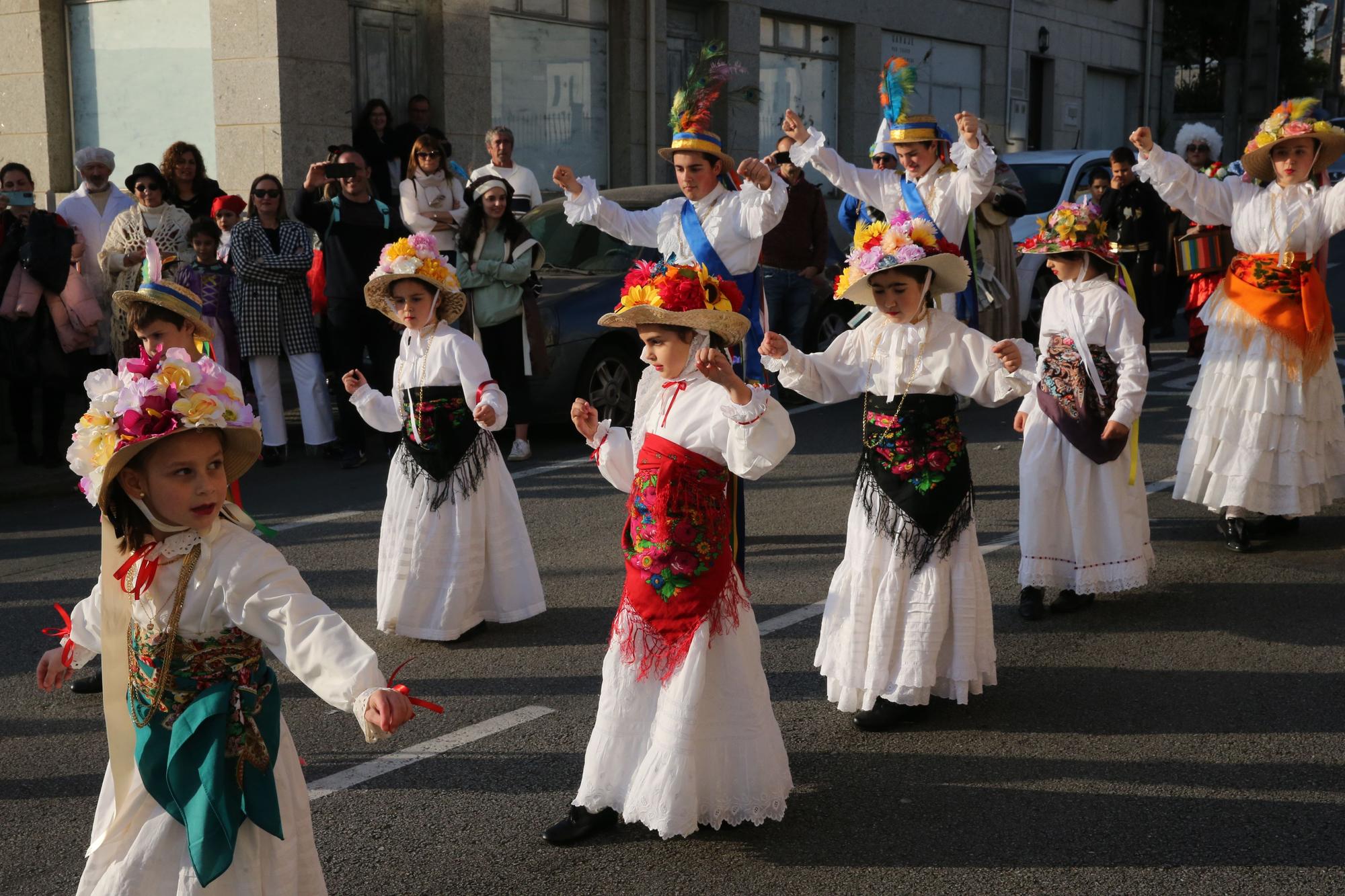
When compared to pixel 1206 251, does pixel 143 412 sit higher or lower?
lower

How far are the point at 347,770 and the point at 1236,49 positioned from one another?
1559 inches

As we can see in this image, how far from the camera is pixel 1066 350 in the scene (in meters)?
6.62

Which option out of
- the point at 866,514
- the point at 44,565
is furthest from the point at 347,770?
the point at 44,565

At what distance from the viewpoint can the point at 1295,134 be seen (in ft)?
24.1

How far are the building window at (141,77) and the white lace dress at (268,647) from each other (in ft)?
42.1

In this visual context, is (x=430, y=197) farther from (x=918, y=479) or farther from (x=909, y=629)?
(x=909, y=629)

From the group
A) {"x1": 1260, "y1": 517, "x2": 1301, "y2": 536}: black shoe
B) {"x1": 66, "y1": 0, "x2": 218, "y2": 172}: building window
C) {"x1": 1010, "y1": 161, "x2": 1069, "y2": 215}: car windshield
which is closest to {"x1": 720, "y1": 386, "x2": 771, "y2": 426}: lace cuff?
{"x1": 1260, "y1": 517, "x2": 1301, "y2": 536}: black shoe

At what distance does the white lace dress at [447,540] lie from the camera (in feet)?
20.6

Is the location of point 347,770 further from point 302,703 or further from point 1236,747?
point 1236,747

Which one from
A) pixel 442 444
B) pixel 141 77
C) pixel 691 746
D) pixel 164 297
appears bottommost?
pixel 691 746

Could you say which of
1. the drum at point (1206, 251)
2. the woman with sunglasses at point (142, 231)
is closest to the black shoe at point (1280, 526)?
the drum at point (1206, 251)

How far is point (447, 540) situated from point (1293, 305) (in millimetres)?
4616

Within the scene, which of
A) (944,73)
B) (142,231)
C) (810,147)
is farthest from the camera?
(944,73)

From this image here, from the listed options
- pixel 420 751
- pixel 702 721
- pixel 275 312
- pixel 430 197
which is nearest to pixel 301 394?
pixel 275 312
